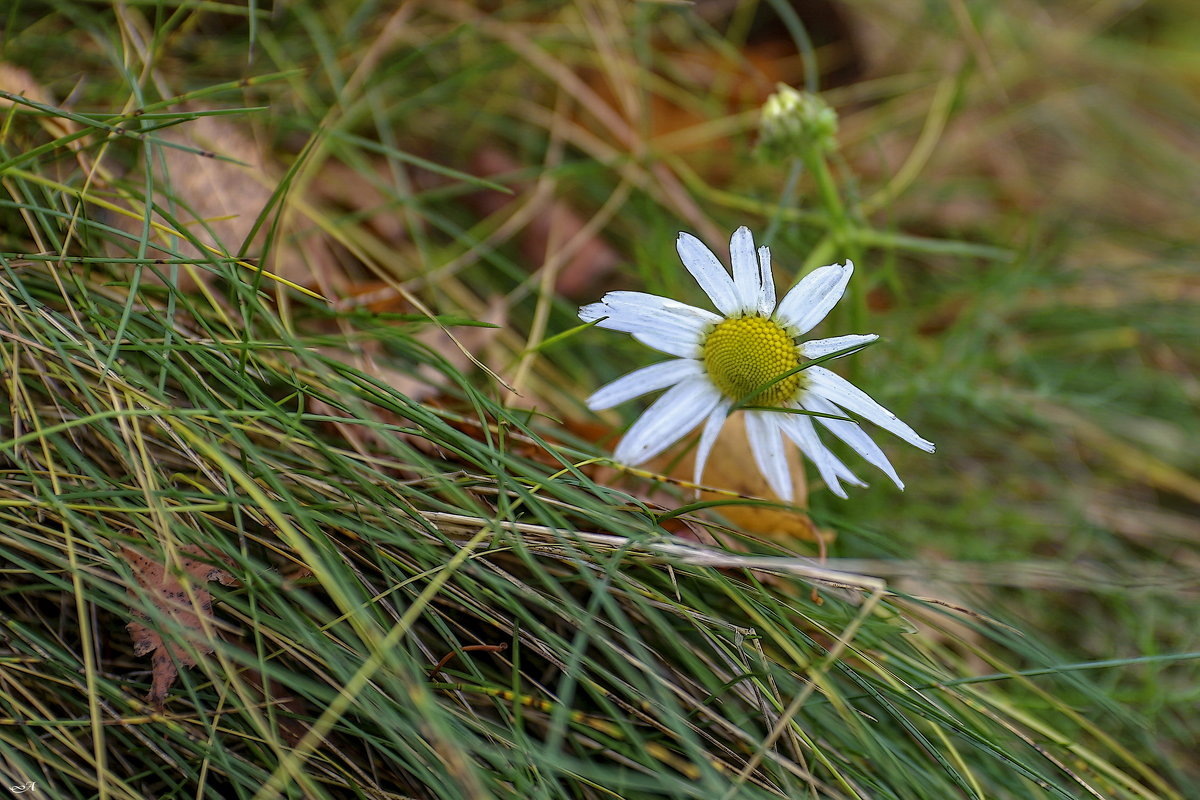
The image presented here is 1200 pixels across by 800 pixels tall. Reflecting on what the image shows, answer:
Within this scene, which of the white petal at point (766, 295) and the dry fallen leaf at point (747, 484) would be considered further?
the dry fallen leaf at point (747, 484)

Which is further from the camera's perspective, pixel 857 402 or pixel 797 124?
pixel 797 124

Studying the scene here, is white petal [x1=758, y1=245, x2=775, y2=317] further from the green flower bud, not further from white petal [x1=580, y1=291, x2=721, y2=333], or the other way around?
the green flower bud

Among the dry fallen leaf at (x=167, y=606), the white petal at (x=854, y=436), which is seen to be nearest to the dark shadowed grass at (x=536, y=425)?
the dry fallen leaf at (x=167, y=606)

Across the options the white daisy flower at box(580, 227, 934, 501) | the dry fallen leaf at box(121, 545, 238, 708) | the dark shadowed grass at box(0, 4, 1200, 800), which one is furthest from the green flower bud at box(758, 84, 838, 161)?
the dry fallen leaf at box(121, 545, 238, 708)

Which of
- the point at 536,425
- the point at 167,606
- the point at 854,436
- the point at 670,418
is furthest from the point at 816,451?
the point at 167,606

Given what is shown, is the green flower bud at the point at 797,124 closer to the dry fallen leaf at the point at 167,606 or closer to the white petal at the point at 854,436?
the white petal at the point at 854,436

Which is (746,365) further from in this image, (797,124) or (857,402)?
(797,124)
